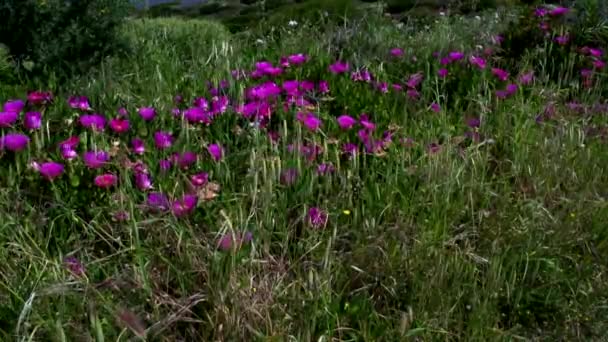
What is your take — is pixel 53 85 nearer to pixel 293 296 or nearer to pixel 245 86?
pixel 245 86

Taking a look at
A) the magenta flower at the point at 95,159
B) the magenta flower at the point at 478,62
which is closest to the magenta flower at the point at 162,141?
the magenta flower at the point at 95,159

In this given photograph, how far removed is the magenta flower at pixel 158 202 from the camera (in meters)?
2.48

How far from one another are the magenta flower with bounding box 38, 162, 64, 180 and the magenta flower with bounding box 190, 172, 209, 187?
1.43ft

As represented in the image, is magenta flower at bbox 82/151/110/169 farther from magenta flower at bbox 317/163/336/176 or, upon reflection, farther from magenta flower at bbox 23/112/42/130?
magenta flower at bbox 317/163/336/176

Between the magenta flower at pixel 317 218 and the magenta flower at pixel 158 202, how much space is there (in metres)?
0.47

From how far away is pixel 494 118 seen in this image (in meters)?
3.74

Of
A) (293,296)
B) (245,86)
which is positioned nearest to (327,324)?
(293,296)

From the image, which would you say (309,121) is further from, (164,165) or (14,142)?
(14,142)

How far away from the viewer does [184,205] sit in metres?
2.46

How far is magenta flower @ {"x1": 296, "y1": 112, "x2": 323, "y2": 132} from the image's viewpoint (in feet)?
10.3

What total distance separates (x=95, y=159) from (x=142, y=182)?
18 centimetres

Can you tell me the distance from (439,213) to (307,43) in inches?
107

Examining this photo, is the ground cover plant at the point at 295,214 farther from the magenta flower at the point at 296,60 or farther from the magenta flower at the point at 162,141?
the magenta flower at the point at 296,60

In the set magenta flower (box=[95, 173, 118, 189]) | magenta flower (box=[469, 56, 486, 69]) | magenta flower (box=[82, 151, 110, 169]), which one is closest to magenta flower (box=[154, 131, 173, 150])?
magenta flower (box=[82, 151, 110, 169])
